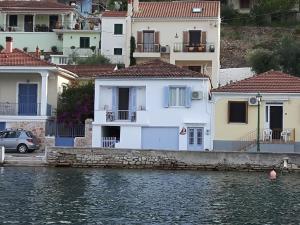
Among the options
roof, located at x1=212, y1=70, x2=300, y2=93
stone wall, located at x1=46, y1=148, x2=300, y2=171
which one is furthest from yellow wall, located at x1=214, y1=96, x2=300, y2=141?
stone wall, located at x1=46, y1=148, x2=300, y2=171

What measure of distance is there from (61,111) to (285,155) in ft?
55.7

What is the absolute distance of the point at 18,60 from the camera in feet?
160

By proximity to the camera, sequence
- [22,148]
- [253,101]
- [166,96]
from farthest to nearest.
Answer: [166,96], [253,101], [22,148]

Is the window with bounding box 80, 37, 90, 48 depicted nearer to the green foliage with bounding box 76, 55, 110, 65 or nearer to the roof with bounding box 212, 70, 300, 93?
the green foliage with bounding box 76, 55, 110, 65

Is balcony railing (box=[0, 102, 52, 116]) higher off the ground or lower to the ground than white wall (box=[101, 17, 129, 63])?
lower

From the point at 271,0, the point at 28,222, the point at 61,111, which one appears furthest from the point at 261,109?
the point at 271,0

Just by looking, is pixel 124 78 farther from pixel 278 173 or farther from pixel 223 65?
pixel 223 65

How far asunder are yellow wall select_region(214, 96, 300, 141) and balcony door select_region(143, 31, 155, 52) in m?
18.4

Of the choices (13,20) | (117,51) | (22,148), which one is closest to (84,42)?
(117,51)

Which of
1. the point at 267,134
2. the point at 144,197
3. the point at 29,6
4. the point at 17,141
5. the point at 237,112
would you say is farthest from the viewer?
the point at 29,6

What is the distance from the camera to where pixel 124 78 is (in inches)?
1789

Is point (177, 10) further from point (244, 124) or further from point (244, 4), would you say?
point (244, 4)

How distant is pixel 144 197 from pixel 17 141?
18.4 m

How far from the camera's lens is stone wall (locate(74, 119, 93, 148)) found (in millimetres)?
45000
